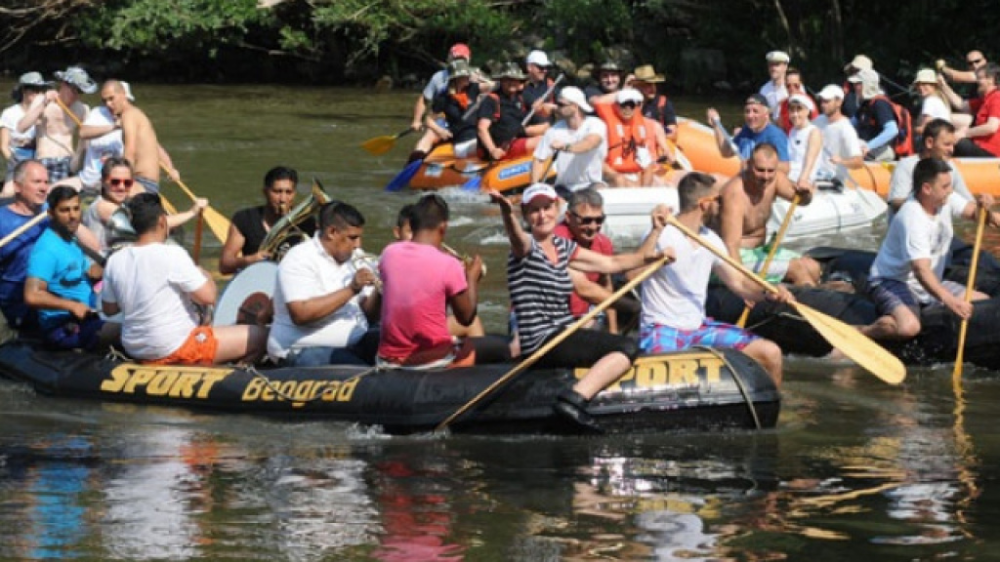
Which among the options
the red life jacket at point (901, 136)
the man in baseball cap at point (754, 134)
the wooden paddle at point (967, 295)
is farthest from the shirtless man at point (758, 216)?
the red life jacket at point (901, 136)

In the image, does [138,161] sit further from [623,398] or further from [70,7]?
[70,7]

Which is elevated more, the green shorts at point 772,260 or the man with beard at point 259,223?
the man with beard at point 259,223

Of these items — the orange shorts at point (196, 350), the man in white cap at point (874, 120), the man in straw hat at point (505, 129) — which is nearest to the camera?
the orange shorts at point (196, 350)

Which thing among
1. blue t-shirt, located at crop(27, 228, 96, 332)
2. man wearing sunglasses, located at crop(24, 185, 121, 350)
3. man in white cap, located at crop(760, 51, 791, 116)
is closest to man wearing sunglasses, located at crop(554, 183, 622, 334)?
man wearing sunglasses, located at crop(24, 185, 121, 350)

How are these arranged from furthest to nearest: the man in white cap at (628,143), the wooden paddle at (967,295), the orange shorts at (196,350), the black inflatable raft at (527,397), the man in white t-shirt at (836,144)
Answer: the man in white t-shirt at (836,144), the man in white cap at (628,143), the wooden paddle at (967,295), the orange shorts at (196,350), the black inflatable raft at (527,397)

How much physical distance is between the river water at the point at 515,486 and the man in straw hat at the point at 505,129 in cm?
749

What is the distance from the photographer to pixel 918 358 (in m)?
12.0

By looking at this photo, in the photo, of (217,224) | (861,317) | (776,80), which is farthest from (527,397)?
(776,80)

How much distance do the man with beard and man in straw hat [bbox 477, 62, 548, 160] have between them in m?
7.39

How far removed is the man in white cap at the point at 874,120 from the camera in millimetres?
19047

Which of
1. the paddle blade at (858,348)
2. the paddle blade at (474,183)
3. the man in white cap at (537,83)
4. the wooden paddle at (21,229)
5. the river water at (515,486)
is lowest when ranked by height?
the river water at (515,486)

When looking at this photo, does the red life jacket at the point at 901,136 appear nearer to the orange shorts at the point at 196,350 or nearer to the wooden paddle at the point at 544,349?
the wooden paddle at the point at 544,349

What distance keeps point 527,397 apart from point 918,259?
111 inches

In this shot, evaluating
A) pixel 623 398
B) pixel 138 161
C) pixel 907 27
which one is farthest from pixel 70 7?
pixel 623 398
